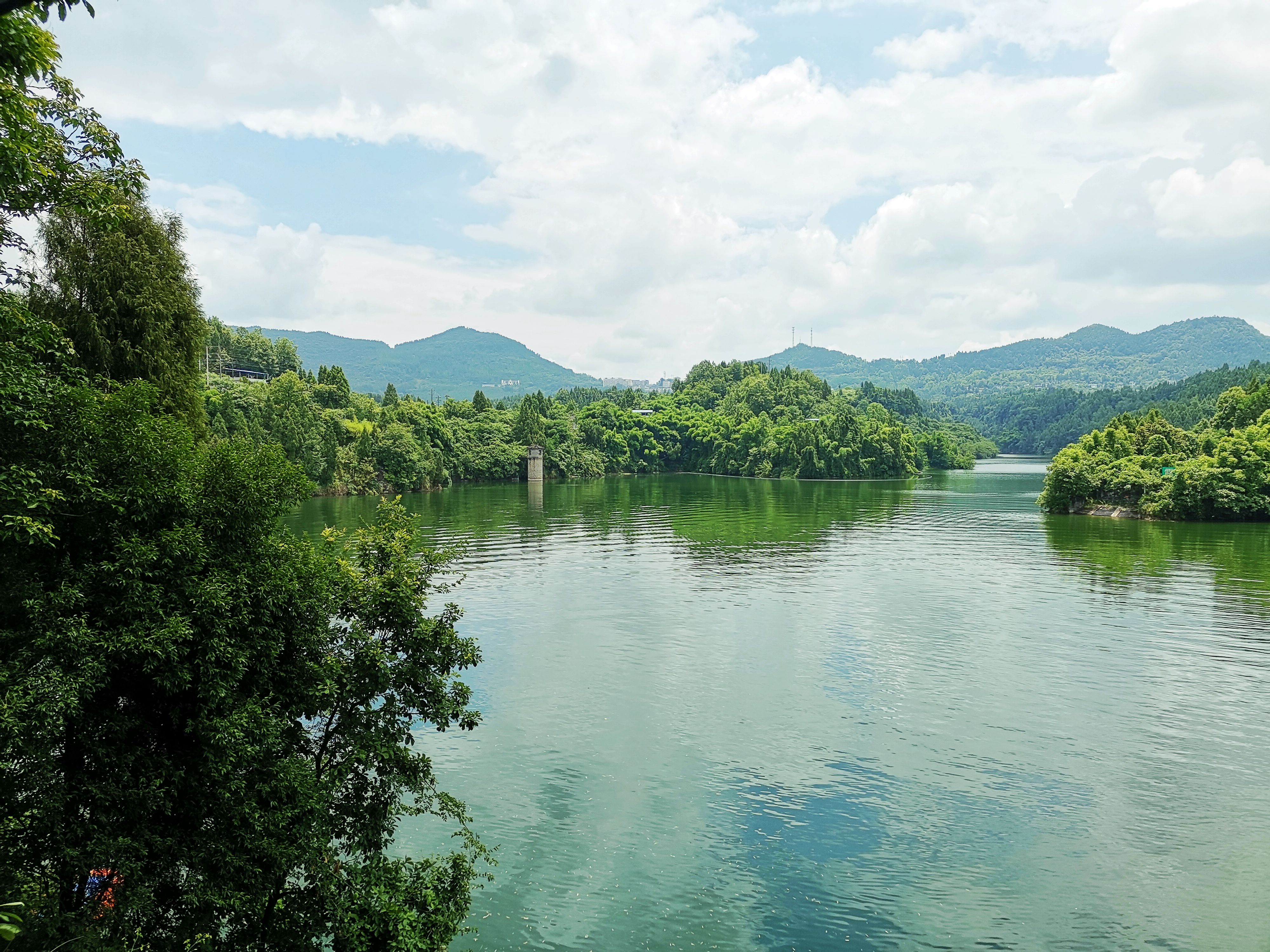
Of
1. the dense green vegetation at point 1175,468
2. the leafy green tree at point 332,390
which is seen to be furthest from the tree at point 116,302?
the leafy green tree at point 332,390

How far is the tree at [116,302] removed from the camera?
28547 mm

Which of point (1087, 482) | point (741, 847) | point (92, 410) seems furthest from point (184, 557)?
point (1087, 482)

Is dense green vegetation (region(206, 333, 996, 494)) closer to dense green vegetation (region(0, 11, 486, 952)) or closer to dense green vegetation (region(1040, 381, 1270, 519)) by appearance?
dense green vegetation (region(1040, 381, 1270, 519))

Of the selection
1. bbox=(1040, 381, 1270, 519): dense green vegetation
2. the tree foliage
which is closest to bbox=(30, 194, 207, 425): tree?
the tree foliage

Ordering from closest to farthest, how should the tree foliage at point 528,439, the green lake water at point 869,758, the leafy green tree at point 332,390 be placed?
the green lake water at point 869,758 < the tree foliage at point 528,439 < the leafy green tree at point 332,390

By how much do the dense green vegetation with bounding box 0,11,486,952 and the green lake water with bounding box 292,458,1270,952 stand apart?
448 cm

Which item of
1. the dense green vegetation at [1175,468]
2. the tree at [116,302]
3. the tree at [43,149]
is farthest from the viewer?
the dense green vegetation at [1175,468]

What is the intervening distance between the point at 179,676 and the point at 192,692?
908 mm

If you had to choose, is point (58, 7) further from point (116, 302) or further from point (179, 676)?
point (116, 302)

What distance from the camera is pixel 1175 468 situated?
82.6 m

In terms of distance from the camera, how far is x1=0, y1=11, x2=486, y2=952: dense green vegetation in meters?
11.5

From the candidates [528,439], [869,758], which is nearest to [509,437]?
[528,439]

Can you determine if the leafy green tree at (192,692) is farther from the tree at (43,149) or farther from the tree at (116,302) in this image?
the tree at (116,302)

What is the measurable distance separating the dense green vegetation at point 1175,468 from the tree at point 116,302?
8204 centimetres
